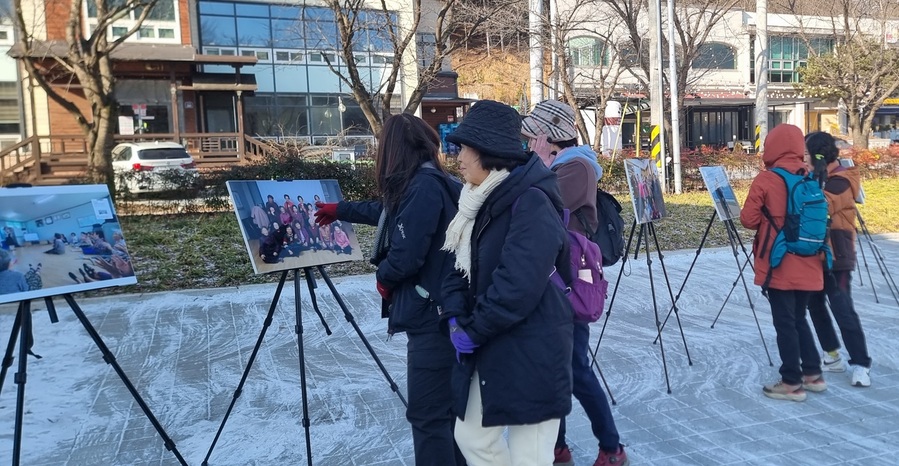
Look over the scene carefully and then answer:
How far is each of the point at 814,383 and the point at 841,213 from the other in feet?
4.59

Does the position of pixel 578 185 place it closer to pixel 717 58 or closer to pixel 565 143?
pixel 565 143

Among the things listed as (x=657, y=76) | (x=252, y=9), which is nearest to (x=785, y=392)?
(x=657, y=76)

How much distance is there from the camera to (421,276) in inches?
122

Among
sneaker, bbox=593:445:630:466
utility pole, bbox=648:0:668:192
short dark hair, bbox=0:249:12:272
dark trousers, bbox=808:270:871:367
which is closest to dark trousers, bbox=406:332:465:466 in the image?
sneaker, bbox=593:445:630:466

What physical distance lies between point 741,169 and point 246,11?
20012mm

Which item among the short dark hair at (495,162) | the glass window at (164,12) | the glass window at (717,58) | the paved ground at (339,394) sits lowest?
the paved ground at (339,394)

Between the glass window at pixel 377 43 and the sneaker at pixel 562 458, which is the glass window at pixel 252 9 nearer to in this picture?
the glass window at pixel 377 43

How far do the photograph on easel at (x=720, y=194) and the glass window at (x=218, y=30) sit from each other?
1011 inches

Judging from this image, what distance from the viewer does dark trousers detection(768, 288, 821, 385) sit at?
4578 mm

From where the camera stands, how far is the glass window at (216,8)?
27.3 meters

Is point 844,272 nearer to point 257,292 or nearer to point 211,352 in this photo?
point 211,352

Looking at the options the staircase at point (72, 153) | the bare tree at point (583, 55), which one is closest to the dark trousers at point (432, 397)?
the bare tree at point (583, 55)

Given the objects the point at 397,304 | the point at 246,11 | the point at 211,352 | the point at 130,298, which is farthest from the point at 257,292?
the point at 246,11

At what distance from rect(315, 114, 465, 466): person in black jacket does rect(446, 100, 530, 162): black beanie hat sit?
45 centimetres
